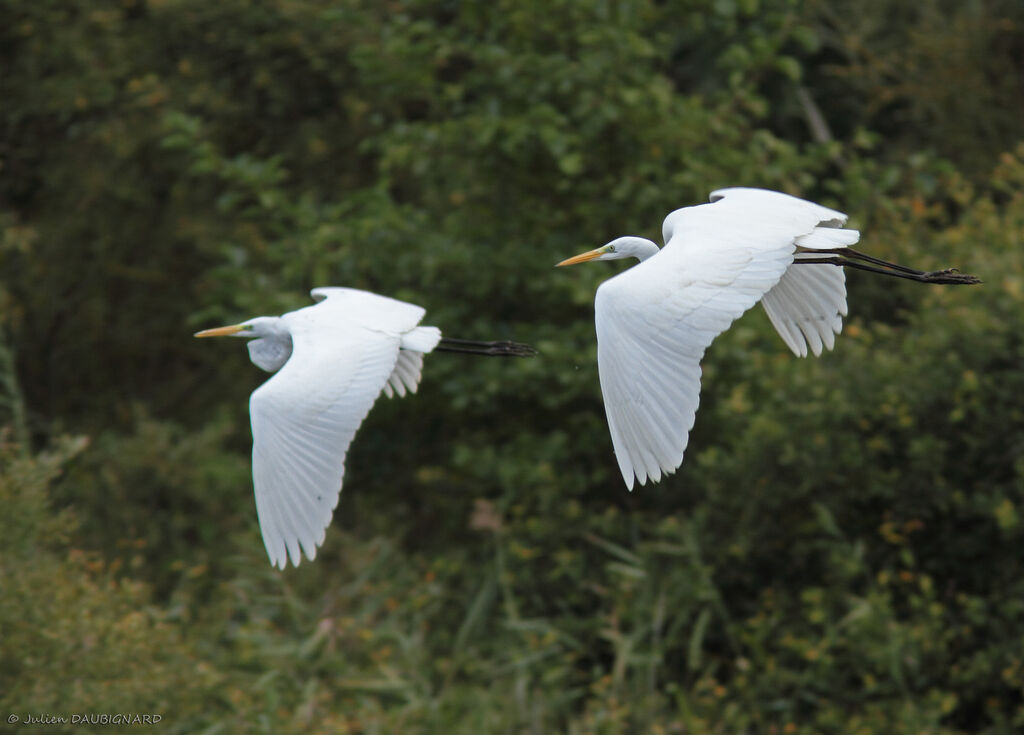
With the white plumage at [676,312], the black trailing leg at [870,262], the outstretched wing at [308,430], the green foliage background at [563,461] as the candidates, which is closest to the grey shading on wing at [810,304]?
the black trailing leg at [870,262]

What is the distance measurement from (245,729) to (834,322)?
10.4 feet

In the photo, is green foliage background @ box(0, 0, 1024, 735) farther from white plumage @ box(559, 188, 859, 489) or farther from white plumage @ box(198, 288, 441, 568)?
white plumage @ box(559, 188, 859, 489)

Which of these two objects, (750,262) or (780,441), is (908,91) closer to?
(780,441)

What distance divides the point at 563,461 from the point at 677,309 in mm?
4161

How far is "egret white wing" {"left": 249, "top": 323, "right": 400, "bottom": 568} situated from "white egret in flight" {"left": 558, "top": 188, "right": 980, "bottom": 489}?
2.63 feet

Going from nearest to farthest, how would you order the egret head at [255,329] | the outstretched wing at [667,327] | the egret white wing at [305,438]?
the outstretched wing at [667,327]
the egret white wing at [305,438]
the egret head at [255,329]

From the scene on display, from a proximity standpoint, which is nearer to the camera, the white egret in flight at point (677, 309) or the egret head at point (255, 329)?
the white egret in flight at point (677, 309)

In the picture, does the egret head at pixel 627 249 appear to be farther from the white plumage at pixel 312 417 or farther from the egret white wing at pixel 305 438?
the egret white wing at pixel 305 438

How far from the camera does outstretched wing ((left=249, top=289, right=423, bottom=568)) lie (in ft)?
13.8

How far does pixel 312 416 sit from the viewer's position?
170 inches

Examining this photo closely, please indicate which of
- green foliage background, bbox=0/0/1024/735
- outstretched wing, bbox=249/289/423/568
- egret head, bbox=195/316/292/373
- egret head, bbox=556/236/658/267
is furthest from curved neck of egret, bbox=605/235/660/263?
green foliage background, bbox=0/0/1024/735

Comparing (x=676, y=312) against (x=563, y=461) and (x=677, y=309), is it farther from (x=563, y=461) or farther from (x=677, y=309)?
(x=563, y=461)

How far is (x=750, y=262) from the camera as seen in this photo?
4.15 m

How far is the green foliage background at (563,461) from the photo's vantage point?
6.88 metres
